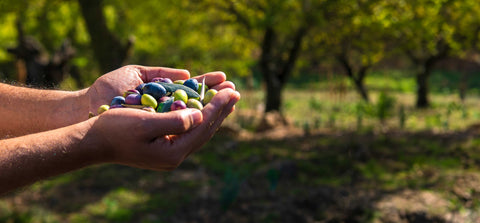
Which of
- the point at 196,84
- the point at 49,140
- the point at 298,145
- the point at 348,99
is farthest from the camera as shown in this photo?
the point at 348,99

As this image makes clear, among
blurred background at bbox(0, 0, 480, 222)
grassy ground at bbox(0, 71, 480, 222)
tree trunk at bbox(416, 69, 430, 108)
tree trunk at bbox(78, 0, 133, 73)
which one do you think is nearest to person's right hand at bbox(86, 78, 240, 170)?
blurred background at bbox(0, 0, 480, 222)

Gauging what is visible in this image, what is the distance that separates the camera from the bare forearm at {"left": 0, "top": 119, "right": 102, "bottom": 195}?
58.2 inches

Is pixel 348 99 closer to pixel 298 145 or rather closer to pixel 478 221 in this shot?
pixel 298 145

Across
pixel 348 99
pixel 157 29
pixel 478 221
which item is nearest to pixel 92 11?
pixel 157 29

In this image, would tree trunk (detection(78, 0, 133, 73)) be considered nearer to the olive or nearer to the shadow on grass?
the shadow on grass

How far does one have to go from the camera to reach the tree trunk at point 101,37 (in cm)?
594

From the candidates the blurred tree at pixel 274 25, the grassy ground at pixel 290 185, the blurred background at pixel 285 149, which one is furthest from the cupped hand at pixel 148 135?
the blurred tree at pixel 274 25

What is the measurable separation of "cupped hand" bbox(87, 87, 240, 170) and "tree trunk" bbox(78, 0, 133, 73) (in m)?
4.49

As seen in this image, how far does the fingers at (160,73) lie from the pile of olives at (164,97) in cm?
14

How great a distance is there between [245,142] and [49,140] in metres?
5.60

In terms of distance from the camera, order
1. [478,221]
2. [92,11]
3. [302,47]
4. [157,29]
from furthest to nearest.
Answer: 1. [157,29]
2. [302,47]
3. [92,11]
4. [478,221]

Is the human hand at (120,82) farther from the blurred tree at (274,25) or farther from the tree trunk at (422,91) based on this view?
the tree trunk at (422,91)

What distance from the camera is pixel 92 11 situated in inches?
235

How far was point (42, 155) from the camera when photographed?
1497 mm
